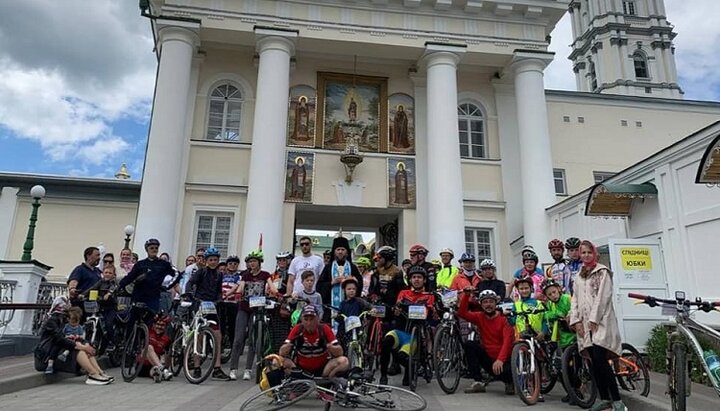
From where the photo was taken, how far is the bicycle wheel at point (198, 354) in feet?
21.9

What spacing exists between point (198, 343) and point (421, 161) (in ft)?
37.8

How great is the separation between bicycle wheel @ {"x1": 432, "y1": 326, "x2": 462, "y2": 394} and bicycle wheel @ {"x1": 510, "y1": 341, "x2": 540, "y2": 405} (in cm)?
85

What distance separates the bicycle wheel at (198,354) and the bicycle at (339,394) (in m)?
1.92

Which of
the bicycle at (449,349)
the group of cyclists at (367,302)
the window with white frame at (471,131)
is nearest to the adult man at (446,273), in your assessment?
the group of cyclists at (367,302)

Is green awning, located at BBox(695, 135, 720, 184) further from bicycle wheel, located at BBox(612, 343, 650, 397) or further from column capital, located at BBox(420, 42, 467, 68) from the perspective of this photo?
column capital, located at BBox(420, 42, 467, 68)

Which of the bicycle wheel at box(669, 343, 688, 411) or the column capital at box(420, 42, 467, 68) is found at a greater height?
the column capital at box(420, 42, 467, 68)

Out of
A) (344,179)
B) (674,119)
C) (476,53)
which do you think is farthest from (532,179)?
(674,119)

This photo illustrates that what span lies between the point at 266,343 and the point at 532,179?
11462 millimetres

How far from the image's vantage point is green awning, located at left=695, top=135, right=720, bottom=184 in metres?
7.10

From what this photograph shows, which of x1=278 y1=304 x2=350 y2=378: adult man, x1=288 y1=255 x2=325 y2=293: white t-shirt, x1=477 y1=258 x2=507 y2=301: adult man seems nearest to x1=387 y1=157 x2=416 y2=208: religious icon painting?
x1=288 y1=255 x2=325 y2=293: white t-shirt

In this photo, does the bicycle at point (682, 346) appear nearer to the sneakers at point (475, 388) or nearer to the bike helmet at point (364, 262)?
the sneakers at point (475, 388)

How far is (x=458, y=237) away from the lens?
14.5 m

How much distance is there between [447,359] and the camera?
6.43m

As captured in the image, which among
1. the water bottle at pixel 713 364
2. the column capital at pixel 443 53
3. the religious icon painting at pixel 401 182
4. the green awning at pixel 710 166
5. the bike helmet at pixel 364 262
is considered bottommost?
the water bottle at pixel 713 364
